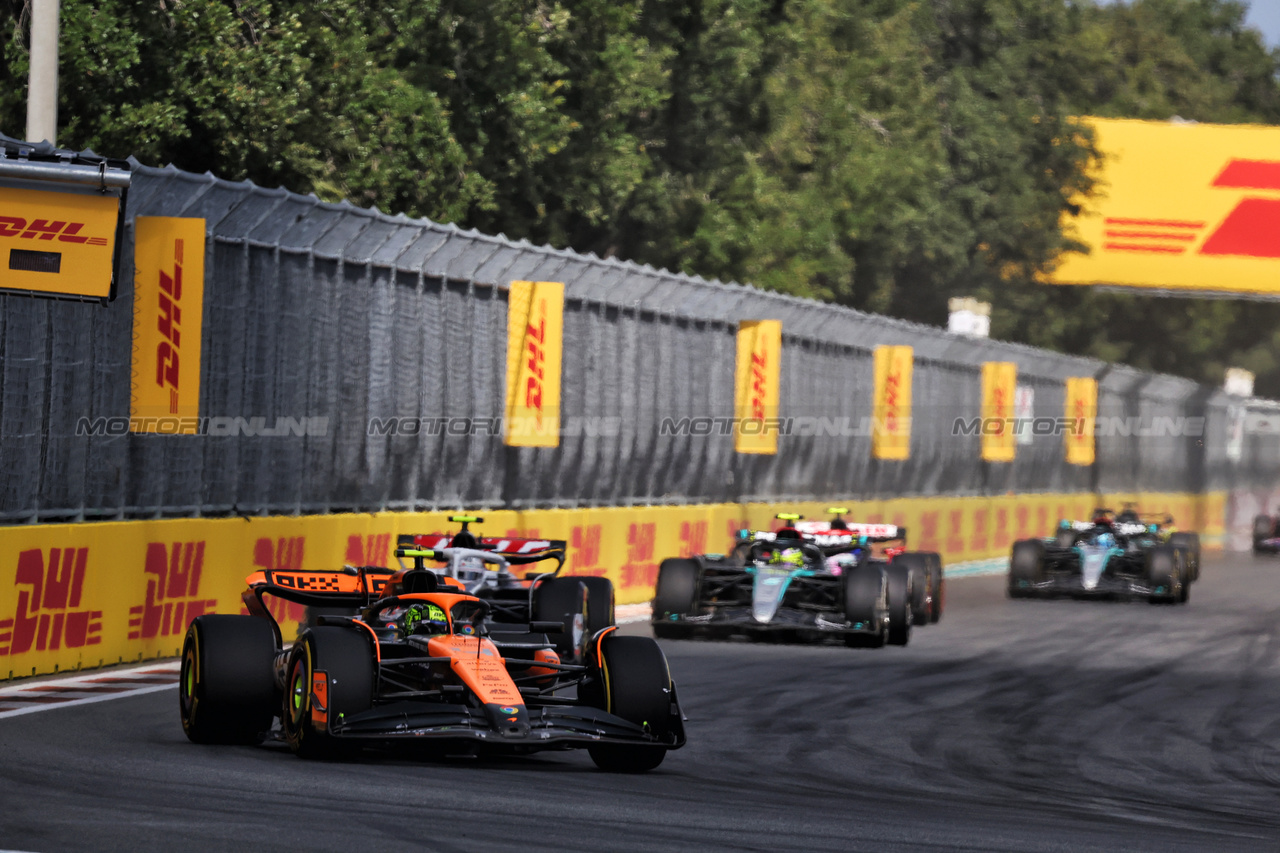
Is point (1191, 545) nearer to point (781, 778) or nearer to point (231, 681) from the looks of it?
point (781, 778)

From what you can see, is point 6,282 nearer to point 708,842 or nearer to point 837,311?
point 708,842

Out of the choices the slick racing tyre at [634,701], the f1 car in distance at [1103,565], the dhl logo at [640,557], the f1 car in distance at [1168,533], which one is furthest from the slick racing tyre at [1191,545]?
the slick racing tyre at [634,701]

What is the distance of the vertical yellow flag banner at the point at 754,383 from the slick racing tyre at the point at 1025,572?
3.19m

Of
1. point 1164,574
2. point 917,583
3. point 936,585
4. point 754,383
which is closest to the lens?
point 917,583

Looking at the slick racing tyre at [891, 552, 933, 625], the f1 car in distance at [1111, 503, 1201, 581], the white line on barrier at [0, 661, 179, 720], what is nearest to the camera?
the white line on barrier at [0, 661, 179, 720]

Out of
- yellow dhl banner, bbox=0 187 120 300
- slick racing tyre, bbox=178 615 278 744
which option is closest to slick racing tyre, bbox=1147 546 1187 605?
yellow dhl banner, bbox=0 187 120 300

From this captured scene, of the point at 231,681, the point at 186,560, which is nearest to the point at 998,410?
the point at 186,560

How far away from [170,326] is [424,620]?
213 inches

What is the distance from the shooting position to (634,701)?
384 inches

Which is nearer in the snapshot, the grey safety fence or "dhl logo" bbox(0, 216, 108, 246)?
"dhl logo" bbox(0, 216, 108, 246)

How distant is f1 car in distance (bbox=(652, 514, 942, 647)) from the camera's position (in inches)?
690

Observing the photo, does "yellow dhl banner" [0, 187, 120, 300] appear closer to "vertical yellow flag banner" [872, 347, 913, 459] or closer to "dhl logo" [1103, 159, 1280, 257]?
"vertical yellow flag banner" [872, 347, 913, 459]

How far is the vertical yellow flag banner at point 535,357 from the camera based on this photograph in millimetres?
20156

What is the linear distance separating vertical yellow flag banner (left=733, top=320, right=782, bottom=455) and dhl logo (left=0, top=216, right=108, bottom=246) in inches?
527
